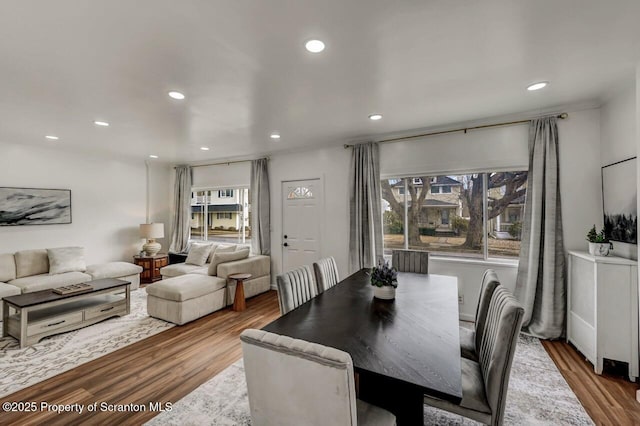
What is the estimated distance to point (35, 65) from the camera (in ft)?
7.15

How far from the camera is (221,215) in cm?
638

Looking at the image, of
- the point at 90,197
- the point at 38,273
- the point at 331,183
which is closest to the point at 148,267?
the point at 38,273

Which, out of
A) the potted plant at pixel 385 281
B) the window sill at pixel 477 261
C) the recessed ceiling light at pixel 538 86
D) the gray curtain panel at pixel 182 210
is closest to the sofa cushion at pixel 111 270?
the gray curtain panel at pixel 182 210

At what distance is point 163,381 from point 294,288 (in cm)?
146

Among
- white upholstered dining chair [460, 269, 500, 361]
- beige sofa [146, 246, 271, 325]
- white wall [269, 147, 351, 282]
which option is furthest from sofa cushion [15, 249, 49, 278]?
white upholstered dining chair [460, 269, 500, 361]

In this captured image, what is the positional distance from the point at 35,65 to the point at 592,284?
509 cm

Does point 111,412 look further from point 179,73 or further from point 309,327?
point 179,73

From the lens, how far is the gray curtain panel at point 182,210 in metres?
6.37

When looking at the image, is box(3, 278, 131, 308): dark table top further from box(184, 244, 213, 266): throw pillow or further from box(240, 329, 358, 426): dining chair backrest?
box(240, 329, 358, 426): dining chair backrest

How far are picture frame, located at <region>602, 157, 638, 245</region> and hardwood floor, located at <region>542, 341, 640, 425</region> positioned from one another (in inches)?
47.5

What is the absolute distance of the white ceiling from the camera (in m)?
1.63

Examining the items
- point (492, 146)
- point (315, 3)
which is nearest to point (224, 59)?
point (315, 3)

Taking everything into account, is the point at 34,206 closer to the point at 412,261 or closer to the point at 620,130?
the point at 412,261

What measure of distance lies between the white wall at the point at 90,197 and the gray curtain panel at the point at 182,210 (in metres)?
0.43
